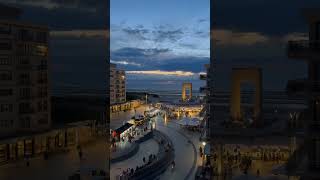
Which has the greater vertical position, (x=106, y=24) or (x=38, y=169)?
(x=106, y=24)

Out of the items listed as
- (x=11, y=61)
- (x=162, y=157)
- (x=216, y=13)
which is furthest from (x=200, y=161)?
(x=11, y=61)

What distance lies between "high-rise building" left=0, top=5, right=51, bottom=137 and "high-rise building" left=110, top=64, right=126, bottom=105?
40.1 ft

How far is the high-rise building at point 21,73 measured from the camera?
3.29 metres

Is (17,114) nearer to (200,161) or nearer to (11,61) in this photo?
(11,61)

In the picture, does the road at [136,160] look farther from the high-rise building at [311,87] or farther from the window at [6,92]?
the high-rise building at [311,87]

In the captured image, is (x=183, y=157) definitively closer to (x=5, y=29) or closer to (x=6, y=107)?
(x=6, y=107)

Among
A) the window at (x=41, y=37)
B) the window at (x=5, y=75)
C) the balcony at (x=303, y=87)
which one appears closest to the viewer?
the balcony at (x=303, y=87)

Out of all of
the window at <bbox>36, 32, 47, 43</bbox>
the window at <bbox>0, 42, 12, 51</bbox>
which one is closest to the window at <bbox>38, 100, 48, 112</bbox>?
the window at <bbox>36, 32, 47, 43</bbox>

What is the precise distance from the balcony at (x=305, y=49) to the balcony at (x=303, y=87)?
142 millimetres

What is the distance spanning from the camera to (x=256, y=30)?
11.5 feet

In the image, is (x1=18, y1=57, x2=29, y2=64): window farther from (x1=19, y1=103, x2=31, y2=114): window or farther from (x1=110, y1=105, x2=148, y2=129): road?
(x1=110, y1=105, x2=148, y2=129): road

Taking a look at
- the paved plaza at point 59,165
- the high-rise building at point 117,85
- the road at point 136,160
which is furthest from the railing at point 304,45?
the high-rise building at point 117,85

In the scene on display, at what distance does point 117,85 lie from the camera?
17.2 m

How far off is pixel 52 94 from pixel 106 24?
117 cm
